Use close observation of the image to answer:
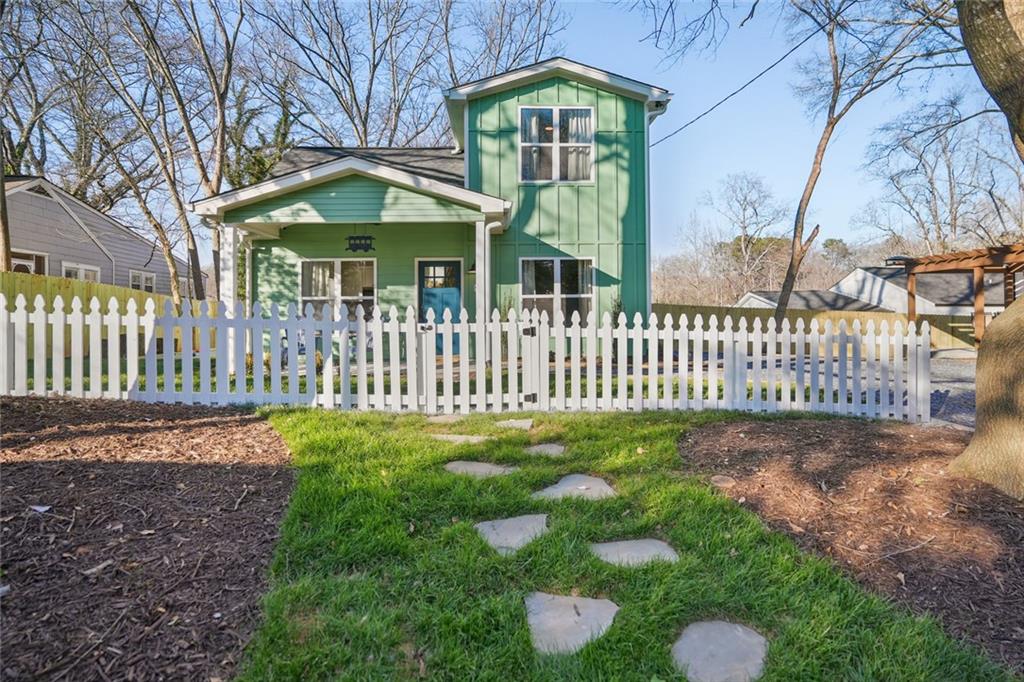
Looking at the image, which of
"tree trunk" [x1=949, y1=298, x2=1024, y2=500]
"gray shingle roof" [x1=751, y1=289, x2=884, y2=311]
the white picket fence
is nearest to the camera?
"tree trunk" [x1=949, y1=298, x2=1024, y2=500]

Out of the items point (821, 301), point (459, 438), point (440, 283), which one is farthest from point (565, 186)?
point (821, 301)

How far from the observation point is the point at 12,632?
5.93 ft

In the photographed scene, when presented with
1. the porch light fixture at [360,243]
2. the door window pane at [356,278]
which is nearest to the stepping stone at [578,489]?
the porch light fixture at [360,243]

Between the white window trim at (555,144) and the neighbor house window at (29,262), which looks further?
the neighbor house window at (29,262)

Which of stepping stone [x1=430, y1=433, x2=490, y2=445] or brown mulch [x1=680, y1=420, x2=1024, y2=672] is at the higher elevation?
stepping stone [x1=430, y1=433, x2=490, y2=445]

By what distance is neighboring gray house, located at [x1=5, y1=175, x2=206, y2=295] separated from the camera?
41.4 ft

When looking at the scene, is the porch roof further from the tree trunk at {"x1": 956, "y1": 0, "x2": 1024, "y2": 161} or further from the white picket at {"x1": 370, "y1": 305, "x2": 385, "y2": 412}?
the tree trunk at {"x1": 956, "y1": 0, "x2": 1024, "y2": 161}

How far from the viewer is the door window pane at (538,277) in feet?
36.6

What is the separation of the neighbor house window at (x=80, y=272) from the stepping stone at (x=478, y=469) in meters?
14.9

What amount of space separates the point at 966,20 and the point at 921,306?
2782 centimetres

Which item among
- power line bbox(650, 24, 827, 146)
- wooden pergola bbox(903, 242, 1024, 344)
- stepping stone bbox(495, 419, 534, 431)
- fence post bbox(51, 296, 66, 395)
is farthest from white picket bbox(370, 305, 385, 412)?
wooden pergola bbox(903, 242, 1024, 344)

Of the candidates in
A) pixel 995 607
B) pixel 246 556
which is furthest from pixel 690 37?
pixel 246 556

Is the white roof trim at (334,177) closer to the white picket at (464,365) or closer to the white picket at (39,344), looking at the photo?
the white picket at (39,344)

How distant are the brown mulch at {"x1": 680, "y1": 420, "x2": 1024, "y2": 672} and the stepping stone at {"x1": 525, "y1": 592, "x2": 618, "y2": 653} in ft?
3.76
